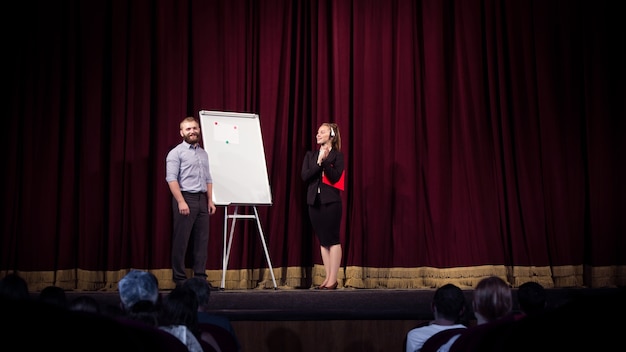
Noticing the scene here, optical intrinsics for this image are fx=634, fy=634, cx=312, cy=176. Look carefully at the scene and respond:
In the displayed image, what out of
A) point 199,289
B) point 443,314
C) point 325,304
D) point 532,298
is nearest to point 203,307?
point 199,289

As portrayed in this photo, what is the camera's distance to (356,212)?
639 cm

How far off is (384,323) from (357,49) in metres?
3.26

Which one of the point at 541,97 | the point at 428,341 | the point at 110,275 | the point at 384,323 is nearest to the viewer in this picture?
the point at 428,341

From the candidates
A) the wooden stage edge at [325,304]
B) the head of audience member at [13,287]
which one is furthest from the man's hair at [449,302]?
the head of audience member at [13,287]

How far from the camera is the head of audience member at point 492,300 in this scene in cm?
241

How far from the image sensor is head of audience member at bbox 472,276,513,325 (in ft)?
7.91

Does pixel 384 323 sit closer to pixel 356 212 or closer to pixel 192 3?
pixel 356 212

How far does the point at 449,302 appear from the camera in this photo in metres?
2.66

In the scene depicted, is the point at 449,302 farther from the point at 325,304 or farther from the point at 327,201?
the point at 327,201

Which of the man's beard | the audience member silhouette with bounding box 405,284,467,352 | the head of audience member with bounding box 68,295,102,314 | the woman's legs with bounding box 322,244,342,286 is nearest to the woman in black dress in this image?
the woman's legs with bounding box 322,244,342,286

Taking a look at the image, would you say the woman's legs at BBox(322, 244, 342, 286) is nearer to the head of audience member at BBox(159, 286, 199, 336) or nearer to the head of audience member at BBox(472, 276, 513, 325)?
the head of audience member at BBox(472, 276, 513, 325)

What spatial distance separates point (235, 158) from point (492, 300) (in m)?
3.66

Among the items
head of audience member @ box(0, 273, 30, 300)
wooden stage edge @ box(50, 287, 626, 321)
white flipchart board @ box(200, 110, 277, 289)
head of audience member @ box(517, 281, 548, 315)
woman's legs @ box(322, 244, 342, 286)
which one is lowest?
wooden stage edge @ box(50, 287, 626, 321)

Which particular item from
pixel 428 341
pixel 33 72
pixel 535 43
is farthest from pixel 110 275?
pixel 535 43
